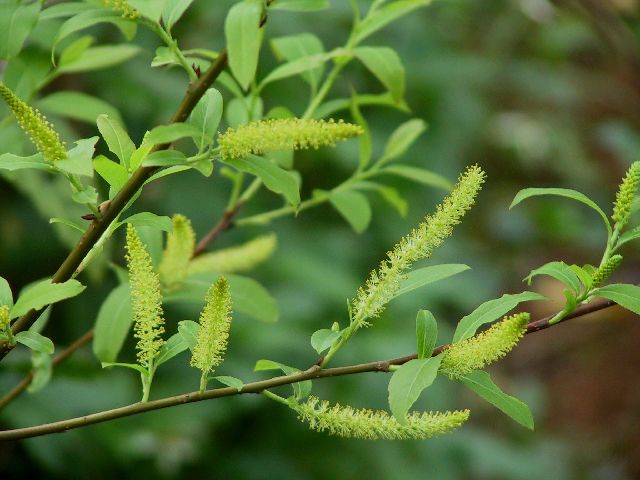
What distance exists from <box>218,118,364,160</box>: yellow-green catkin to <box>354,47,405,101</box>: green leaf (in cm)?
27

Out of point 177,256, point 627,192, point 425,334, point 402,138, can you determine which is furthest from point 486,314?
point 402,138

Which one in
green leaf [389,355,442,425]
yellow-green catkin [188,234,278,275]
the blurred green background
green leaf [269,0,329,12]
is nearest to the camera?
green leaf [389,355,442,425]

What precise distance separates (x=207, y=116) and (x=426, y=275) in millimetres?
237

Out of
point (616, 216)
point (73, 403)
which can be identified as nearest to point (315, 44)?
point (616, 216)

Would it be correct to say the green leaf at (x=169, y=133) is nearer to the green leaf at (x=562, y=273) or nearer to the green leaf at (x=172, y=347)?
the green leaf at (x=172, y=347)

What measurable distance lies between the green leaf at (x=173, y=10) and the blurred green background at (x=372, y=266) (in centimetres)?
29

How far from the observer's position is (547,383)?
434cm

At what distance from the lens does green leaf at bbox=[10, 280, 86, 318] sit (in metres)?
0.70

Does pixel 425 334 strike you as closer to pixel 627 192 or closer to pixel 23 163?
pixel 627 192

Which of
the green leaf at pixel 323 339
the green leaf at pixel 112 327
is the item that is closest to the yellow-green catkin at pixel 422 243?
the green leaf at pixel 323 339

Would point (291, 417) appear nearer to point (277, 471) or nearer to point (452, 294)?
point (277, 471)

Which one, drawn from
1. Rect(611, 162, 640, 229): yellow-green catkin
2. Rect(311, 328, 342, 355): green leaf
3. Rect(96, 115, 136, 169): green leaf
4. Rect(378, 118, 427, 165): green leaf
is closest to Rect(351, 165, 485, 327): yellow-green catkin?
Rect(311, 328, 342, 355): green leaf

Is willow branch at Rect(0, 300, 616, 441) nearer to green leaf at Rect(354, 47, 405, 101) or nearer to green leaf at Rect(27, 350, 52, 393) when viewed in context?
green leaf at Rect(27, 350, 52, 393)

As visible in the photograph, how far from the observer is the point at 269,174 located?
78cm
